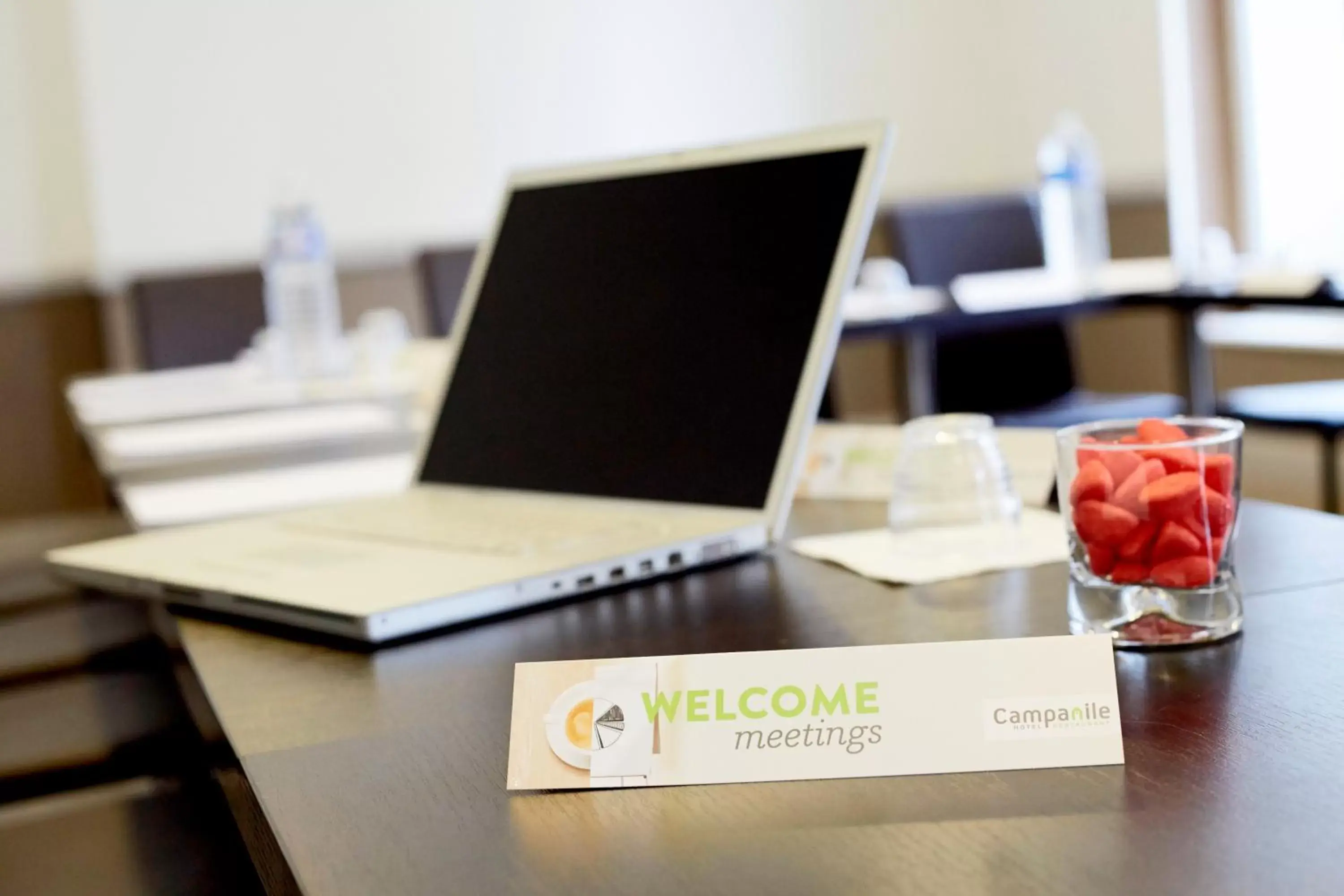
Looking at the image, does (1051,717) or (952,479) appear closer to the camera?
(1051,717)

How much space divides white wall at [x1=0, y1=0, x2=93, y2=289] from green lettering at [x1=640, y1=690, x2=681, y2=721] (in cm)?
383

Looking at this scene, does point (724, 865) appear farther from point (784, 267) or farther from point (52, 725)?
point (52, 725)

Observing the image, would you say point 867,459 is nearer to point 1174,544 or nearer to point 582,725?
point 1174,544

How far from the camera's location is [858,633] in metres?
0.69

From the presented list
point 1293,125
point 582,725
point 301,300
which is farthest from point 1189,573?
point 1293,125

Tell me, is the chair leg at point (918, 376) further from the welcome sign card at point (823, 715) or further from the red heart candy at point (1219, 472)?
the welcome sign card at point (823, 715)

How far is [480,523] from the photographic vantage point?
3.14ft

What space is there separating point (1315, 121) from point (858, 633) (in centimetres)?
383

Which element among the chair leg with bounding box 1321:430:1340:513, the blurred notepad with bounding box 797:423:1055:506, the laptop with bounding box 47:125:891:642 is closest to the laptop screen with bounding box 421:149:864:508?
the laptop with bounding box 47:125:891:642

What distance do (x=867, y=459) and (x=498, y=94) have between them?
3519mm

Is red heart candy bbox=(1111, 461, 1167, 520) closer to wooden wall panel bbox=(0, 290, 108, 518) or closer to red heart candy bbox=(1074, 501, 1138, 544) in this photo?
red heart candy bbox=(1074, 501, 1138, 544)

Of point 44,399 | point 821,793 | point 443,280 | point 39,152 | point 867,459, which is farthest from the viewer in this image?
point 44,399

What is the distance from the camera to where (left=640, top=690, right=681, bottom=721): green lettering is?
0.53 m

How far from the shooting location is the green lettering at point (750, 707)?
1.74ft
